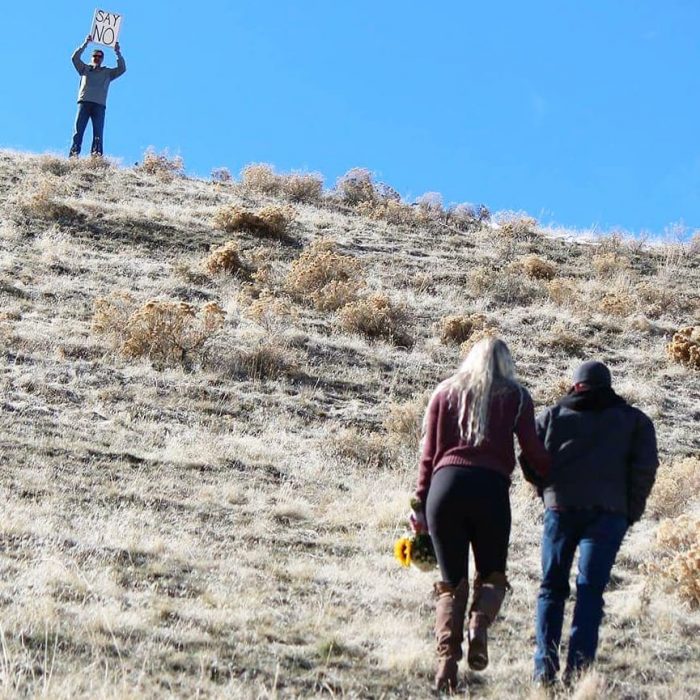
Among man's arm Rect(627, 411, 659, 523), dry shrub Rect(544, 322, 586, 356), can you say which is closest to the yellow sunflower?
man's arm Rect(627, 411, 659, 523)

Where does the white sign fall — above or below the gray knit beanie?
above

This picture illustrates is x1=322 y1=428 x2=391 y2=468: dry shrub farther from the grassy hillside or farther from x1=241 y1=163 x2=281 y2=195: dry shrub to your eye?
x1=241 y1=163 x2=281 y2=195: dry shrub

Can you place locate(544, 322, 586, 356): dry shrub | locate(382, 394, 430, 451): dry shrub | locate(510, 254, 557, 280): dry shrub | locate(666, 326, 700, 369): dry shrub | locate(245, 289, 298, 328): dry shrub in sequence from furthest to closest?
locate(510, 254, 557, 280): dry shrub → locate(544, 322, 586, 356): dry shrub → locate(666, 326, 700, 369): dry shrub → locate(245, 289, 298, 328): dry shrub → locate(382, 394, 430, 451): dry shrub

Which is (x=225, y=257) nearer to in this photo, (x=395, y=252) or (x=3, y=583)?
→ (x=395, y=252)

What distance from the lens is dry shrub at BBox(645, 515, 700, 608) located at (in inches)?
238

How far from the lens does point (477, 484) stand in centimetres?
423

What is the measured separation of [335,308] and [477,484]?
10.3m

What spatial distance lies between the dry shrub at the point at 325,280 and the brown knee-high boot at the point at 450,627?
10.2 meters

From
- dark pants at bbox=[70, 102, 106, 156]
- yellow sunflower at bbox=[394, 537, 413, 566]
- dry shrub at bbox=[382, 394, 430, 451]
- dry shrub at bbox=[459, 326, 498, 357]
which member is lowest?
yellow sunflower at bbox=[394, 537, 413, 566]

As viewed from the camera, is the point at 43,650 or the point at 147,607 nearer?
the point at 43,650

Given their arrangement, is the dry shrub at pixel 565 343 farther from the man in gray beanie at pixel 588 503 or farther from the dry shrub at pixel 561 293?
the man in gray beanie at pixel 588 503

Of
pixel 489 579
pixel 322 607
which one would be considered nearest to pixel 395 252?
pixel 322 607

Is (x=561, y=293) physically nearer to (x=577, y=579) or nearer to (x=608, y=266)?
(x=608, y=266)

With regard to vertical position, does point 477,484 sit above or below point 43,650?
→ above
